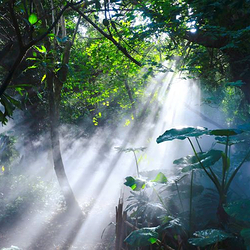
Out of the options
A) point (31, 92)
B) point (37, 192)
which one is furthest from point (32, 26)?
point (31, 92)

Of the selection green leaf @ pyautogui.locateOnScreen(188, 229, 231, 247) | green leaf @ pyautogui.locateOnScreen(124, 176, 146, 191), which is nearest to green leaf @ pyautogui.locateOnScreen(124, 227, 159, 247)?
green leaf @ pyautogui.locateOnScreen(188, 229, 231, 247)

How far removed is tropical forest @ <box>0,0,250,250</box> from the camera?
2.40 metres

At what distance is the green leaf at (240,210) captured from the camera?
2348 mm

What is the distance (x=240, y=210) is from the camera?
93.7 inches

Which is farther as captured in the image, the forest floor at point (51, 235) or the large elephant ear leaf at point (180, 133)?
the forest floor at point (51, 235)

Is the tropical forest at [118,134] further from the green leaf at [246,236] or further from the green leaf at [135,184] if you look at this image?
the green leaf at [246,236]

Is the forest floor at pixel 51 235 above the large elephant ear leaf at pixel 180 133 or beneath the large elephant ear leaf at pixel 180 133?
beneath

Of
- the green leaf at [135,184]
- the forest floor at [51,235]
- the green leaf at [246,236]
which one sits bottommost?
the forest floor at [51,235]

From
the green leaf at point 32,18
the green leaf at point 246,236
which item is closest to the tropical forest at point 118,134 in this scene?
the green leaf at point 32,18

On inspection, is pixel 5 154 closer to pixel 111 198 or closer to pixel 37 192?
pixel 37 192

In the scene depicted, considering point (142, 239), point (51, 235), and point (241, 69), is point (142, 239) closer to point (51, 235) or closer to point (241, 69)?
point (241, 69)

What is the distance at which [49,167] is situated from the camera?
10.8 metres

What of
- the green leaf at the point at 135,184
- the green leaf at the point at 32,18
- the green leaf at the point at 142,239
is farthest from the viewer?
the green leaf at the point at 135,184

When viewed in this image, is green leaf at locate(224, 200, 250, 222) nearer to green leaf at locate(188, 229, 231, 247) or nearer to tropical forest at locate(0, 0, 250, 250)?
tropical forest at locate(0, 0, 250, 250)
